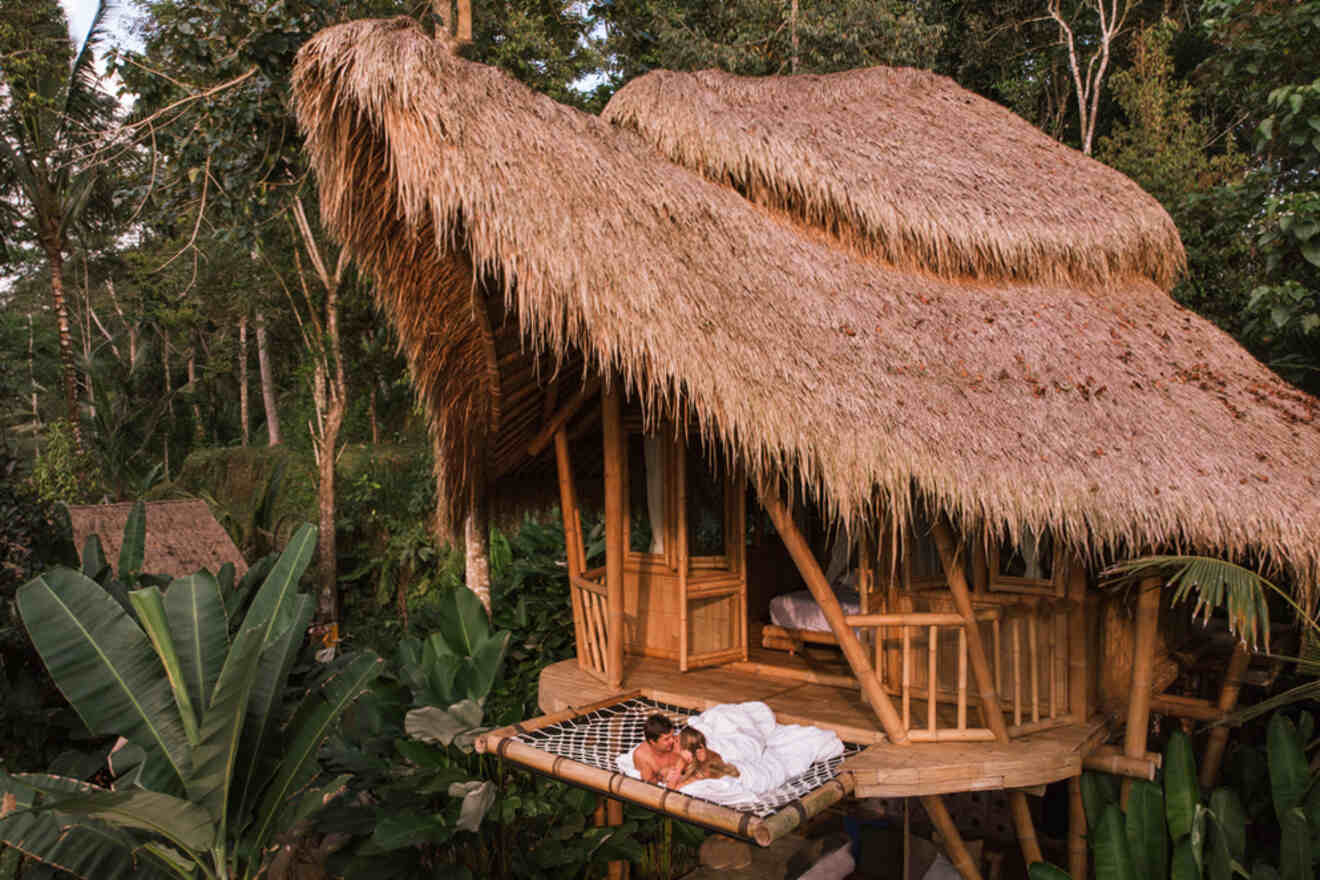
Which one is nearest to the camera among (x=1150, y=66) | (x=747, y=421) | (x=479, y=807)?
(x=747, y=421)

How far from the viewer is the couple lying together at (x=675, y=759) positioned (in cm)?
362

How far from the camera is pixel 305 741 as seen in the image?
4641 mm

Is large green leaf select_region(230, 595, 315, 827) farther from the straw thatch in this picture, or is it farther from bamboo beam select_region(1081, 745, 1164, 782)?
bamboo beam select_region(1081, 745, 1164, 782)

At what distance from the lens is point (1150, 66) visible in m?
11.7

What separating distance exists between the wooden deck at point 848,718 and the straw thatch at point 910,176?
8.84ft

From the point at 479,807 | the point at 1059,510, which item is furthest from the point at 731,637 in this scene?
the point at 1059,510

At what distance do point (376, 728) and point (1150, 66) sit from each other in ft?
40.4

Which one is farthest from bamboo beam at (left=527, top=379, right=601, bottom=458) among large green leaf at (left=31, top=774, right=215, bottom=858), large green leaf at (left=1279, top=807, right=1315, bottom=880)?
large green leaf at (left=1279, top=807, right=1315, bottom=880)

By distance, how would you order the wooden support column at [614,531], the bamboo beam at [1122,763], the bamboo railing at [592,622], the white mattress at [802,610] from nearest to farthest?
the bamboo beam at [1122,763] < the wooden support column at [614,531] < the bamboo railing at [592,622] < the white mattress at [802,610]

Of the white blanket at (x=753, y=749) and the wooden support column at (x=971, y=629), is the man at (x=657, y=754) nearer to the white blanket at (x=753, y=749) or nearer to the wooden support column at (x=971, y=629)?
the white blanket at (x=753, y=749)

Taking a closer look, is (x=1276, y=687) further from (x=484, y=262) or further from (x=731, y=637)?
(x=484, y=262)

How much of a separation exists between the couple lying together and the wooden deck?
59 cm

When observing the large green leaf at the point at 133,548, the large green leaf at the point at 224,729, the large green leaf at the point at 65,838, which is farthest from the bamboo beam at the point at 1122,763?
the large green leaf at the point at 133,548

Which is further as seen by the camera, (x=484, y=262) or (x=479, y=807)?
(x=479, y=807)
